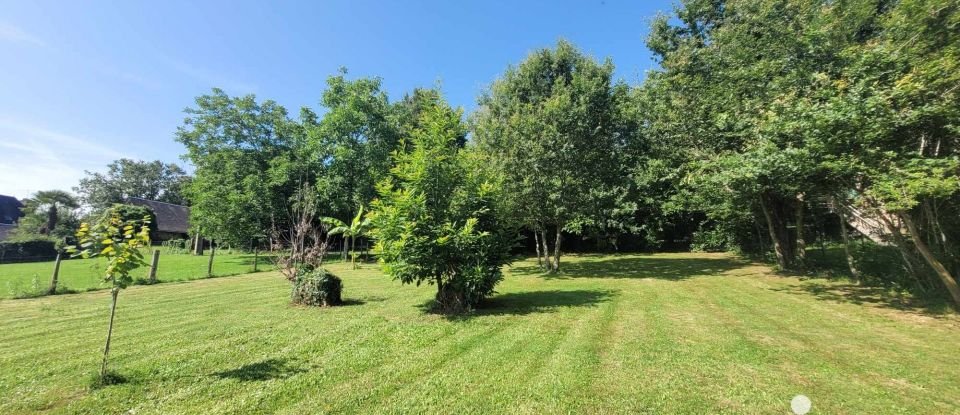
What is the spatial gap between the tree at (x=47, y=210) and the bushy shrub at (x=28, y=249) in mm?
6812

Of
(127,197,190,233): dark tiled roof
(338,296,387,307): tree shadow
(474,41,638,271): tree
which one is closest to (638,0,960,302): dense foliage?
(474,41,638,271): tree

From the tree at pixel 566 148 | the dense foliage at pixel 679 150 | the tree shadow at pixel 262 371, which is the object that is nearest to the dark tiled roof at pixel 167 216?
the dense foliage at pixel 679 150

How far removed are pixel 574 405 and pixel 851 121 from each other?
770cm

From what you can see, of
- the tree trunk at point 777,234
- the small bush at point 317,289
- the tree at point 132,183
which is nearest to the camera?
the small bush at point 317,289

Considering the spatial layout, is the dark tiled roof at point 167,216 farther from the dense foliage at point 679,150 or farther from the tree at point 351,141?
the tree at point 351,141

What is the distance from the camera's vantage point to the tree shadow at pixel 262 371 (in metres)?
4.84

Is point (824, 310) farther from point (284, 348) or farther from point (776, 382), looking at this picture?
point (284, 348)

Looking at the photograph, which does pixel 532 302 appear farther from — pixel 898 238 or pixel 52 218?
pixel 52 218

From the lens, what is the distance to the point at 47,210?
37.8 metres

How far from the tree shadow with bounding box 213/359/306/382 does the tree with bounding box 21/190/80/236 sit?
41.6 m

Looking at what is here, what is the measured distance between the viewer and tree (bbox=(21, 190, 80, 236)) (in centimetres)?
3269

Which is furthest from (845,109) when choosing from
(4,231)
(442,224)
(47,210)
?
(47,210)

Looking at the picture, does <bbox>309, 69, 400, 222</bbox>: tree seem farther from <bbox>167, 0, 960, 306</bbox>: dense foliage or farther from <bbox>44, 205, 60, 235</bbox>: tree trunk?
<bbox>44, 205, 60, 235</bbox>: tree trunk

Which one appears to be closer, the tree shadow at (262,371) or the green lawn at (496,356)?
the green lawn at (496,356)
